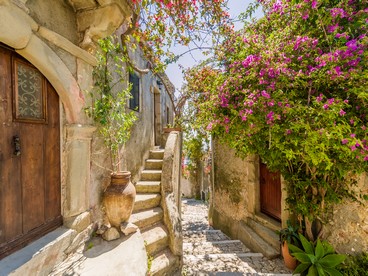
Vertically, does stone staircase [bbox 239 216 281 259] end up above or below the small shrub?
below

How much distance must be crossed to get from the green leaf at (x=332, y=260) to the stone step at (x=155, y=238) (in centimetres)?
232

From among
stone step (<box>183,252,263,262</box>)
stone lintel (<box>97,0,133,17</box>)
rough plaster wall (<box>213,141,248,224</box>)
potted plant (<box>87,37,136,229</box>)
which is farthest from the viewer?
rough plaster wall (<box>213,141,248,224</box>)

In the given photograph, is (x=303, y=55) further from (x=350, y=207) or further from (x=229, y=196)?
(x=229, y=196)

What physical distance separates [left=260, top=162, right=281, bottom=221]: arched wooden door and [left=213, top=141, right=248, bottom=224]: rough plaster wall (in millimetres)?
410

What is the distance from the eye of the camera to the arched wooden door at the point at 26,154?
155 centimetres

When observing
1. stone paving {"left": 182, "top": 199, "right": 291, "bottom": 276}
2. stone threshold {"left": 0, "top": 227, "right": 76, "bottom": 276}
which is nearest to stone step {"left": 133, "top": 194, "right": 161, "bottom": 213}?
stone paving {"left": 182, "top": 199, "right": 291, "bottom": 276}

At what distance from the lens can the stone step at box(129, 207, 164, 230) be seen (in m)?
3.01

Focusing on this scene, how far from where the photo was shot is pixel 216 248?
4.29 meters

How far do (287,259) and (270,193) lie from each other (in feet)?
4.99

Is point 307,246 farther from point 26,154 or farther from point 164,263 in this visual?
point 26,154

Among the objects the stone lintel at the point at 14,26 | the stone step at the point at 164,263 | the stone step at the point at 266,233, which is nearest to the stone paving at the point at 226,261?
the stone step at the point at 266,233

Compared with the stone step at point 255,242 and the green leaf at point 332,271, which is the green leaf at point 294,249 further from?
the stone step at point 255,242

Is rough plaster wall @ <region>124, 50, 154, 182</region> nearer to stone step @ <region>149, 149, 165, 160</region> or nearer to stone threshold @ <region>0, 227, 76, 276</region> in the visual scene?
stone step @ <region>149, 149, 165, 160</region>

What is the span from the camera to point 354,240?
2.84m
